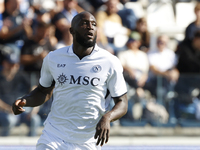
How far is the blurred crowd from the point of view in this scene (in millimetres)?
7816

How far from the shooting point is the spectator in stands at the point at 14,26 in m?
8.35

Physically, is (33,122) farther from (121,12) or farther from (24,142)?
(121,12)

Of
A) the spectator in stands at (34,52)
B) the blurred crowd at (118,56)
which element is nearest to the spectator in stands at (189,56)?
the blurred crowd at (118,56)

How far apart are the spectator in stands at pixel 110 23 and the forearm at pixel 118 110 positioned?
5048 millimetres

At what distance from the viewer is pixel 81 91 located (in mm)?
3693

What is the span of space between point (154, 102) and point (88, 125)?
451 cm

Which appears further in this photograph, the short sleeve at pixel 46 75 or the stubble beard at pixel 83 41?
the short sleeve at pixel 46 75

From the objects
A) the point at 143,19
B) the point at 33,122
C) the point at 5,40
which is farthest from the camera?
the point at 143,19

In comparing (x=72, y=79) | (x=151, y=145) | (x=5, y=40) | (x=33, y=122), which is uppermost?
(x=72, y=79)

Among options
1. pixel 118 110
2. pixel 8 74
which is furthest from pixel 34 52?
pixel 118 110

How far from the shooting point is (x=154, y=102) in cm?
807

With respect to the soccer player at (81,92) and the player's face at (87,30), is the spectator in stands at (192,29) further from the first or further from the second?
the player's face at (87,30)

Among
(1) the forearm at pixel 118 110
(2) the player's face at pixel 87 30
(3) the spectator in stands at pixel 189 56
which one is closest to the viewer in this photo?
(1) the forearm at pixel 118 110

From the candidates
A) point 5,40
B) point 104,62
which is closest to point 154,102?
point 5,40
